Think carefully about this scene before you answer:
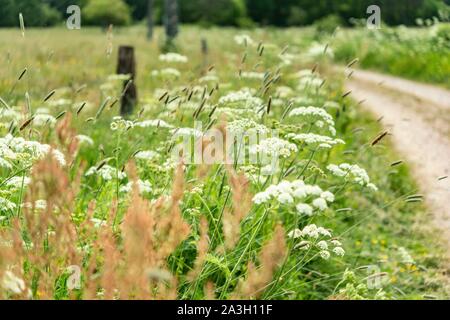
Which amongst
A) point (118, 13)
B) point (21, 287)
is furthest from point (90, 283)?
point (118, 13)

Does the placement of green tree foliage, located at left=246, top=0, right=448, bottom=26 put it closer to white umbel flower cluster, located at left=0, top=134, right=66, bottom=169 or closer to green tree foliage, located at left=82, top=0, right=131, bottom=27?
green tree foliage, located at left=82, top=0, right=131, bottom=27

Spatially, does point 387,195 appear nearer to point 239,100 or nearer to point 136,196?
point 239,100

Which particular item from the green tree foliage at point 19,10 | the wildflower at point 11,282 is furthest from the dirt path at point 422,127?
the green tree foliage at point 19,10

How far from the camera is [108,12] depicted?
149 ft

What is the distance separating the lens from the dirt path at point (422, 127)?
24.4 feet

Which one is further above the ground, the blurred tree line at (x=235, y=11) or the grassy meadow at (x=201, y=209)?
the grassy meadow at (x=201, y=209)

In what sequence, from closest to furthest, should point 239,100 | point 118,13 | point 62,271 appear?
point 62,271 < point 239,100 < point 118,13

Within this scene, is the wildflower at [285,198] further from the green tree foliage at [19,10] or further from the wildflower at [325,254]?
the green tree foliage at [19,10]

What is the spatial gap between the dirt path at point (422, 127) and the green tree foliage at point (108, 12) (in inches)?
1185

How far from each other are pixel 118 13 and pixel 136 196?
45556 millimetres

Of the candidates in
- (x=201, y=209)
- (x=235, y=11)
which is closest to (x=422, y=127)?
(x=201, y=209)

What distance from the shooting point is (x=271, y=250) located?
2387mm

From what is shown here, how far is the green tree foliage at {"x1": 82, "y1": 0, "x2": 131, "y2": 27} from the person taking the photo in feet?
148

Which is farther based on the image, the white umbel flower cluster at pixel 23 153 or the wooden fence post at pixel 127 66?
the wooden fence post at pixel 127 66
